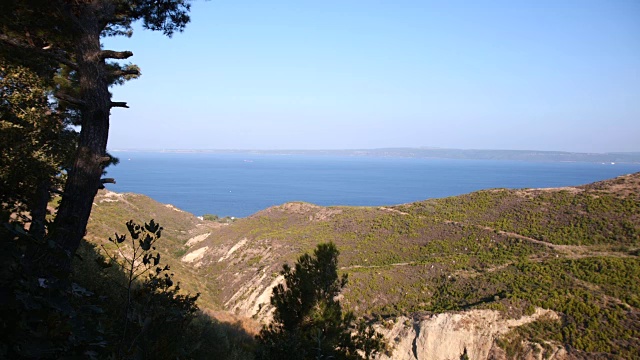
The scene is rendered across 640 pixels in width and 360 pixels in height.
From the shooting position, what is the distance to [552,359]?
65.2 feet

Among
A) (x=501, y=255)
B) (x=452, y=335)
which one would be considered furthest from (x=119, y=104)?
(x=501, y=255)

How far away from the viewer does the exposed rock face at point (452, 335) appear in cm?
2241

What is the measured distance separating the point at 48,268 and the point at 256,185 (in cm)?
18264

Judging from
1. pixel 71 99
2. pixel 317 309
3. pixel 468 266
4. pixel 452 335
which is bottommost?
pixel 452 335


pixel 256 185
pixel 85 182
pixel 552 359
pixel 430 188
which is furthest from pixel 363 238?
pixel 256 185

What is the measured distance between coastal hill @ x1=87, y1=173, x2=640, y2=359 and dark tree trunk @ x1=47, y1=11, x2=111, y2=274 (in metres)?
16.1

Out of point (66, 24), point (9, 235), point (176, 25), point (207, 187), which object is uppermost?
point (176, 25)

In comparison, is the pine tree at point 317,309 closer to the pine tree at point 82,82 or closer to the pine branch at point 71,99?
the pine tree at point 82,82

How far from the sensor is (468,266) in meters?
30.8

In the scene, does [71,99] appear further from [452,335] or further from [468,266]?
[468,266]

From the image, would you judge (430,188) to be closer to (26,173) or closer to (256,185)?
(256,185)

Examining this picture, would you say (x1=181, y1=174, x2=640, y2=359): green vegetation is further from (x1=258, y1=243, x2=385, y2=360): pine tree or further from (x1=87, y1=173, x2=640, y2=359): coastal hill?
(x1=258, y1=243, x2=385, y2=360): pine tree

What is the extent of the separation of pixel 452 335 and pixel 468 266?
30.8ft

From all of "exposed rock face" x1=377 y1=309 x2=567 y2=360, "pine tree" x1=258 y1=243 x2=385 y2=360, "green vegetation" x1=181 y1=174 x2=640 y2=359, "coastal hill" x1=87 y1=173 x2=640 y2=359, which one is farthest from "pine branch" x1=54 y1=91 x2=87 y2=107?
"green vegetation" x1=181 y1=174 x2=640 y2=359
